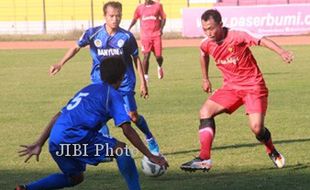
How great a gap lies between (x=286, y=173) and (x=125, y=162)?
272 cm

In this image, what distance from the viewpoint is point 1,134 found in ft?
41.4

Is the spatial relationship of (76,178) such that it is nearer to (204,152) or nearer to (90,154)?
(90,154)

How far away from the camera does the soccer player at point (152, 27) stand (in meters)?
21.2

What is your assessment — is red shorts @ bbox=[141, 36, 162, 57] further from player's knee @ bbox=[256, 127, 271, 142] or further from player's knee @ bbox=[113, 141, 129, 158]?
player's knee @ bbox=[113, 141, 129, 158]

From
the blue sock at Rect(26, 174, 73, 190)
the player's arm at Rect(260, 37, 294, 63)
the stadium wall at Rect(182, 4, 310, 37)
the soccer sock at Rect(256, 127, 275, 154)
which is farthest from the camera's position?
the stadium wall at Rect(182, 4, 310, 37)

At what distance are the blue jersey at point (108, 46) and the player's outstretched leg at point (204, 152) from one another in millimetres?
1399

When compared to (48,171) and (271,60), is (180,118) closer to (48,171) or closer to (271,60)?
(48,171)

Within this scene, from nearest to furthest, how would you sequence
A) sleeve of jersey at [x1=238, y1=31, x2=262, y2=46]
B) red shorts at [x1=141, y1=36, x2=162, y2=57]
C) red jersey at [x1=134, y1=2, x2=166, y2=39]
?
sleeve of jersey at [x1=238, y1=31, x2=262, y2=46] < red shorts at [x1=141, y1=36, x2=162, y2=57] < red jersey at [x1=134, y1=2, x2=166, y2=39]

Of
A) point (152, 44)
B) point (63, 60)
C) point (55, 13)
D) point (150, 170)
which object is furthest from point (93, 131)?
point (55, 13)

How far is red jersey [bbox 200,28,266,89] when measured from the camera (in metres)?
9.35

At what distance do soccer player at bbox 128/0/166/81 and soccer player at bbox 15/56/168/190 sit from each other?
13958 millimetres

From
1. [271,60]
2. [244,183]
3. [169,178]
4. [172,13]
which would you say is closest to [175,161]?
[169,178]

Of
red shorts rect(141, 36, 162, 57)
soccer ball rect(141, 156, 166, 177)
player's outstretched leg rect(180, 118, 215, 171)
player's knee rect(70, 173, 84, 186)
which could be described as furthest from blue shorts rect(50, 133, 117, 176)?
red shorts rect(141, 36, 162, 57)

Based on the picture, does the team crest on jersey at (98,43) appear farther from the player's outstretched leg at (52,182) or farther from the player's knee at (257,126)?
the player's outstretched leg at (52,182)
